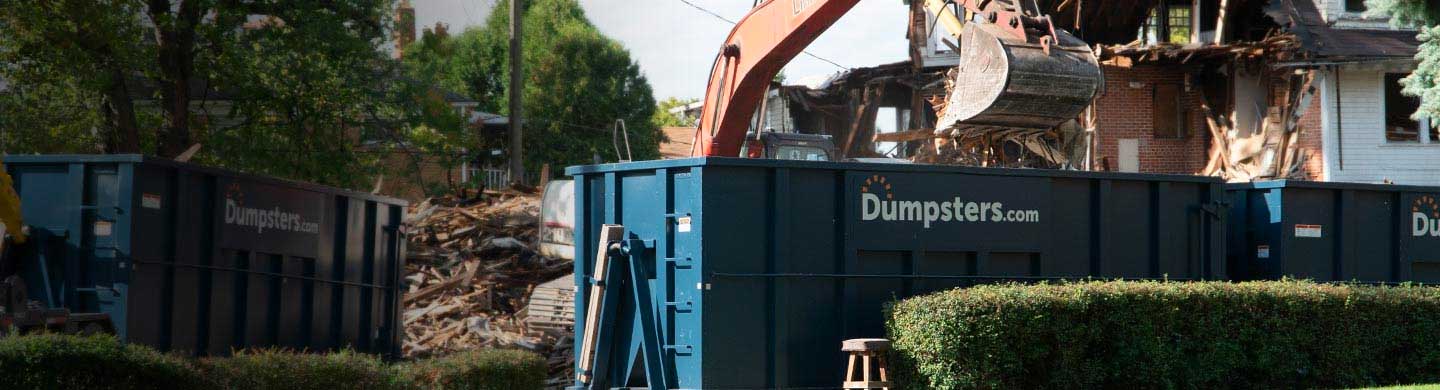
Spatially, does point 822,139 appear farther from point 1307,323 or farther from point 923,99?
point 923,99

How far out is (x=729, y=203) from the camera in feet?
34.0

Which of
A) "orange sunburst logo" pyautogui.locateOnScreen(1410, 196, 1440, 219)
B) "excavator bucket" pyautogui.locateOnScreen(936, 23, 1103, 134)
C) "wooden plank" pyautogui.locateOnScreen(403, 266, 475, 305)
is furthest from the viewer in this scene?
"wooden plank" pyautogui.locateOnScreen(403, 266, 475, 305)

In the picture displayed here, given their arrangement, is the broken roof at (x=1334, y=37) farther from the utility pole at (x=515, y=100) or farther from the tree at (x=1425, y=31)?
the utility pole at (x=515, y=100)

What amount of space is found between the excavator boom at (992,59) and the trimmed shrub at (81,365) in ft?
22.2

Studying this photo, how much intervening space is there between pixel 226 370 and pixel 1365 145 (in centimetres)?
2600

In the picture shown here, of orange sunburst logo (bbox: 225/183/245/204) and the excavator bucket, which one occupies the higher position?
the excavator bucket

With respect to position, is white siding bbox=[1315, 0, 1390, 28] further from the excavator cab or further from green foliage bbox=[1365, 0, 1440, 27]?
the excavator cab

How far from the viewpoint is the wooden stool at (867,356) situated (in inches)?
404

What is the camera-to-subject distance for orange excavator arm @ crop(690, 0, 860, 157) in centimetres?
1385

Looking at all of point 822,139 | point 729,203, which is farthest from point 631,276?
point 822,139

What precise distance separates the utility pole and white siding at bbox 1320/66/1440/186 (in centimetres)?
1690

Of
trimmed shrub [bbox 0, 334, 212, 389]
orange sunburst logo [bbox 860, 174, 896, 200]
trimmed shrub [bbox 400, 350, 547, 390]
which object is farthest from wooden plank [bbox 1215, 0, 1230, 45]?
trimmed shrub [bbox 0, 334, 212, 389]

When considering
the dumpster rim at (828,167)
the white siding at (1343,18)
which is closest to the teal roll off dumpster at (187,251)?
the dumpster rim at (828,167)

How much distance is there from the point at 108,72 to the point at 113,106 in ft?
3.07
